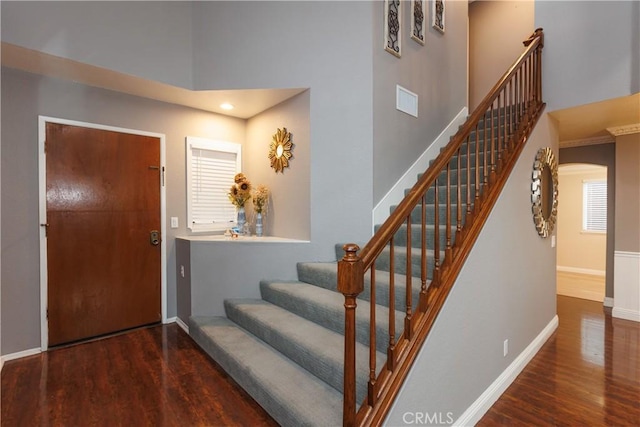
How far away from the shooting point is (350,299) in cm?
135

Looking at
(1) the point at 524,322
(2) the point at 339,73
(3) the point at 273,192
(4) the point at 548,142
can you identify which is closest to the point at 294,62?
(2) the point at 339,73

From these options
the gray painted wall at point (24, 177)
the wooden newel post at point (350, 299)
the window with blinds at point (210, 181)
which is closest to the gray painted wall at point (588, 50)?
the wooden newel post at point (350, 299)

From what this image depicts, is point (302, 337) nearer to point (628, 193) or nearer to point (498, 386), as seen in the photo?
point (498, 386)

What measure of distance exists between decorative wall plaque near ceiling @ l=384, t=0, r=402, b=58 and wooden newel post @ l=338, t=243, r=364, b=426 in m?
2.60

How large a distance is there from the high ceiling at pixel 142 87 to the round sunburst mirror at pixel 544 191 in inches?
93.8

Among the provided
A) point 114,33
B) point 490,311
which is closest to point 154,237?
point 114,33

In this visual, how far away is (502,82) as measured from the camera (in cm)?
239

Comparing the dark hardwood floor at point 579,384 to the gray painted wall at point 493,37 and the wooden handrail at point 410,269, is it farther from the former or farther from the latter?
the gray painted wall at point 493,37

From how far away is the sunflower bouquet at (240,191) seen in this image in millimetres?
3650

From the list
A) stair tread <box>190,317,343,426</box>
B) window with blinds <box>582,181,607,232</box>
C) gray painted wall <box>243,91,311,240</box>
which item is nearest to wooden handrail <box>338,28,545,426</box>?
stair tread <box>190,317,343,426</box>

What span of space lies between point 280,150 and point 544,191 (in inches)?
108

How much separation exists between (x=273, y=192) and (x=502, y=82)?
2.45 meters

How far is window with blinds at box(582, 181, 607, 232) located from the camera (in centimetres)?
680

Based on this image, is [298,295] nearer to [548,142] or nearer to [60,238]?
[60,238]
